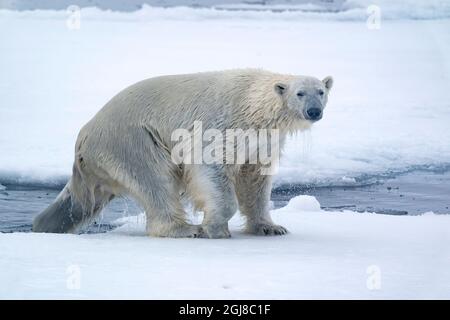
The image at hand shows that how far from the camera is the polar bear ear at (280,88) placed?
593 centimetres

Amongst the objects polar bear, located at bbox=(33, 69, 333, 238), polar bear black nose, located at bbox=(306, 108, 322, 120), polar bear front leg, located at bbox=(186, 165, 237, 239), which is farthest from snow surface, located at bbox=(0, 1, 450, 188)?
polar bear black nose, located at bbox=(306, 108, 322, 120)

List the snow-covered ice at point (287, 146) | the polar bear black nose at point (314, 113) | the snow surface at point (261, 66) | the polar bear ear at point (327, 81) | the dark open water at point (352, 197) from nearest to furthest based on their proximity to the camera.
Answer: the snow-covered ice at point (287, 146) → the polar bear black nose at point (314, 113) → the polar bear ear at point (327, 81) → the dark open water at point (352, 197) → the snow surface at point (261, 66)

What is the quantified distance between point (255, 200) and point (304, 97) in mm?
950

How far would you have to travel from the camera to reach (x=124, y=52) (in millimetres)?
11930

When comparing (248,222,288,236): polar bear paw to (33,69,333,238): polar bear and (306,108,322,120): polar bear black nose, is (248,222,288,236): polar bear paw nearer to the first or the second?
(33,69,333,238): polar bear

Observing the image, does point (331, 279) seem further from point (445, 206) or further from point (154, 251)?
point (445, 206)

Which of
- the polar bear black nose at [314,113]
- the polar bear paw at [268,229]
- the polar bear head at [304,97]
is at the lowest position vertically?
the polar bear paw at [268,229]

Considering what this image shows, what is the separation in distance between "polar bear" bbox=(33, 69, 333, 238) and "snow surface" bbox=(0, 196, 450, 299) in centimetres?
32

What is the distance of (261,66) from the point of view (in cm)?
1101

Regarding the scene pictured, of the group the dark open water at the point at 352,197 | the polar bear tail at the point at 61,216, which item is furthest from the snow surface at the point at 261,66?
the polar bear tail at the point at 61,216

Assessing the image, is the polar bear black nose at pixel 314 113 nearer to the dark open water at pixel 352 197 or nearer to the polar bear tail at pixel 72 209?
the polar bear tail at pixel 72 209

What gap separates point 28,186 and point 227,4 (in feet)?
17.7
